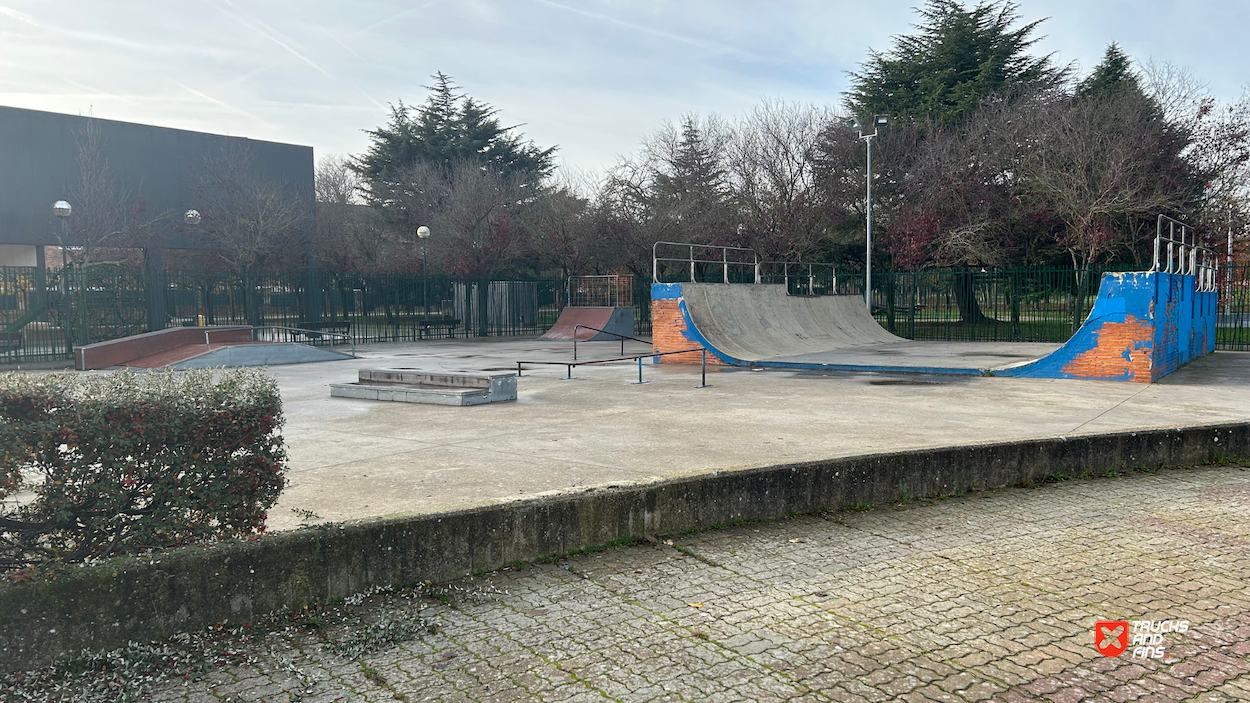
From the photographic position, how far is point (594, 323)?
93.2 feet

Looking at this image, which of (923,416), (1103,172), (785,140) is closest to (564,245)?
(785,140)

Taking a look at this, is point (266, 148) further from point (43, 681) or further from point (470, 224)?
point (43, 681)

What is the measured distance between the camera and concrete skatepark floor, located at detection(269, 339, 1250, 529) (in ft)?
19.8

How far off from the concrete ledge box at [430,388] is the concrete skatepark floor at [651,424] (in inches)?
11.4

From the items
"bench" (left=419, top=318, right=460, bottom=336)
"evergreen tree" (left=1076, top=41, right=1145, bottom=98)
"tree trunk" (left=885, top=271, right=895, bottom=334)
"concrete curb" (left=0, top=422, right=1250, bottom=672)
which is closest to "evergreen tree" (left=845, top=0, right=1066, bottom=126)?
"evergreen tree" (left=1076, top=41, right=1145, bottom=98)

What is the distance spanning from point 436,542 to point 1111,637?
3298 millimetres

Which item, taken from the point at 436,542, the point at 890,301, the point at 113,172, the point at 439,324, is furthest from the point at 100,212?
the point at 436,542

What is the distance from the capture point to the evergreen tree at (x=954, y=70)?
31.6m

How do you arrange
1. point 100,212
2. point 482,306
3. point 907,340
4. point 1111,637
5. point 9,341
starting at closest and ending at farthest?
point 1111,637 < point 9,341 < point 907,340 < point 100,212 < point 482,306

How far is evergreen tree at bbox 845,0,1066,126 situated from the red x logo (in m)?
30.9

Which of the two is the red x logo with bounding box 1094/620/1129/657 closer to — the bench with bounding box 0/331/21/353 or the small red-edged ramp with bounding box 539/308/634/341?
the bench with bounding box 0/331/21/353

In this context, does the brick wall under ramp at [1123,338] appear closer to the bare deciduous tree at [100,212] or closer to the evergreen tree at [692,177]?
the evergreen tree at [692,177]

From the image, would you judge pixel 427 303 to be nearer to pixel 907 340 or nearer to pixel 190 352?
pixel 190 352

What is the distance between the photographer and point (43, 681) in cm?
313
